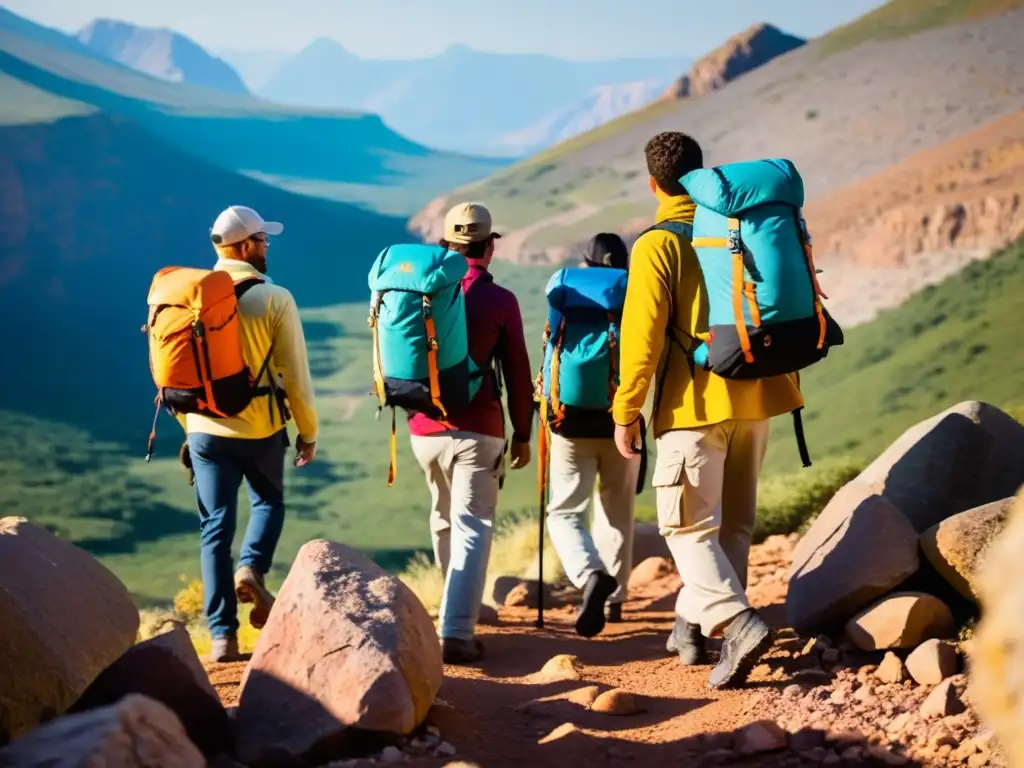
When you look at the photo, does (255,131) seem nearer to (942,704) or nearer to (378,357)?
(378,357)

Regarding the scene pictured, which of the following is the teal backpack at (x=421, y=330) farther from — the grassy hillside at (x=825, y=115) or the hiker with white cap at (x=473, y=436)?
the grassy hillside at (x=825, y=115)

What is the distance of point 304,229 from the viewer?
33500 millimetres

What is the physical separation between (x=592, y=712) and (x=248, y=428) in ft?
6.98

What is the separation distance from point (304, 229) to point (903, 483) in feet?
95.4

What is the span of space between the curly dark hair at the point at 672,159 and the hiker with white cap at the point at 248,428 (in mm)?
1830

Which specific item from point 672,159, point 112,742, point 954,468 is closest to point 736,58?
point 954,468

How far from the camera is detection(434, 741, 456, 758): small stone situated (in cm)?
399

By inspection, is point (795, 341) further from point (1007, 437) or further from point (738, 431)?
point (1007, 437)

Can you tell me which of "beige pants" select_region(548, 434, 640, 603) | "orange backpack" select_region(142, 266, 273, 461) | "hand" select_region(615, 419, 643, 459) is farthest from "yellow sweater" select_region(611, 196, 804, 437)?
"orange backpack" select_region(142, 266, 273, 461)

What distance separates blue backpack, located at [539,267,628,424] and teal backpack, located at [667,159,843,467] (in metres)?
1.41

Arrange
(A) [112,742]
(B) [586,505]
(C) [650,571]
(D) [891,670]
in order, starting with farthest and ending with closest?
1. (C) [650,571]
2. (B) [586,505]
3. (D) [891,670]
4. (A) [112,742]

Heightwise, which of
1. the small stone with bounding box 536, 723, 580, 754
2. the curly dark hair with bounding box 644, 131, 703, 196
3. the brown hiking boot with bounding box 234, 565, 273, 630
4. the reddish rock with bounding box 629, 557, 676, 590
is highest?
the curly dark hair with bounding box 644, 131, 703, 196

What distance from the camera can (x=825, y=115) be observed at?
22172 mm

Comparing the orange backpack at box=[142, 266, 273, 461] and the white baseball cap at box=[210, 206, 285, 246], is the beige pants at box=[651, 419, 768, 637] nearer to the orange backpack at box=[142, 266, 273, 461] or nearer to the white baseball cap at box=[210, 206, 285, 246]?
the orange backpack at box=[142, 266, 273, 461]
